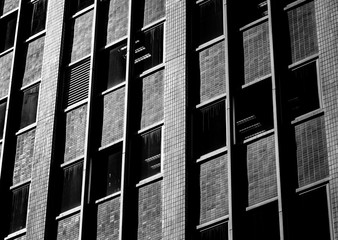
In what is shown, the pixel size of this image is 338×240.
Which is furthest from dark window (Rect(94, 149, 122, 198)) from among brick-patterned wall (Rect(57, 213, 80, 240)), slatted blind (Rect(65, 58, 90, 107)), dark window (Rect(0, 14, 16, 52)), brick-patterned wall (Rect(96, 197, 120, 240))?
dark window (Rect(0, 14, 16, 52))

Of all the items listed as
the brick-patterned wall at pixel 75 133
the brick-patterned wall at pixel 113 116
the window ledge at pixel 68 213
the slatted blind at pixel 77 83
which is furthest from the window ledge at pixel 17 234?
the slatted blind at pixel 77 83

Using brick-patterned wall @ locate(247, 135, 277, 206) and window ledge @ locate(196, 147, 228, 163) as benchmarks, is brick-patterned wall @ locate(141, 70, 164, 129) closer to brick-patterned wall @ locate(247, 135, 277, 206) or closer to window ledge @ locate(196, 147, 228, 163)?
window ledge @ locate(196, 147, 228, 163)

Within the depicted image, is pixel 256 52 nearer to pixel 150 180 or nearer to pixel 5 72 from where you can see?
pixel 150 180

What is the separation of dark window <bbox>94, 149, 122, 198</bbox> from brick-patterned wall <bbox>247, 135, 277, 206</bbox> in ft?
14.4

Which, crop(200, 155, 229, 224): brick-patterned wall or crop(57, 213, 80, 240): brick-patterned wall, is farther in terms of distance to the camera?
crop(57, 213, 80, 240): brick-patterned wall

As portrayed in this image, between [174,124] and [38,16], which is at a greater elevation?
[38,16]

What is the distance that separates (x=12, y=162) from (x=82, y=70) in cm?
361

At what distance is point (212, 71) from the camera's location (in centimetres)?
2780

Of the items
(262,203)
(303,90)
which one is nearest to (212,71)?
(303,90)

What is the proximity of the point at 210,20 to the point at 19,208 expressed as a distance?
26.2ft

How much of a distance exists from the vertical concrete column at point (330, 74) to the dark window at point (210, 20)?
333 cm

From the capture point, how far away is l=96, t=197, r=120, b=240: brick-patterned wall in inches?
1077

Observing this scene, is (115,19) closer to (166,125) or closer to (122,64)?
(122,64)

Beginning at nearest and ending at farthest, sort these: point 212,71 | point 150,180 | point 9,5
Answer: point 150,180, point 212,71, point 9,5
